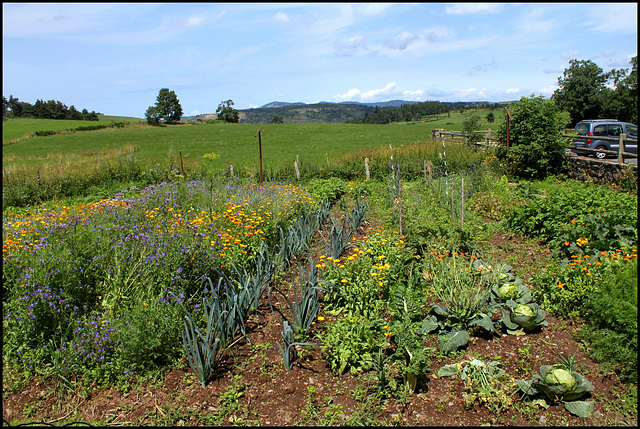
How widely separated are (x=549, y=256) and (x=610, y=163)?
346 inches

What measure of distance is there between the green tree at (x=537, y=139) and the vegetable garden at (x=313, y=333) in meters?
8.12

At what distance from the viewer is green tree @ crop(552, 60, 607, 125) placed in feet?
145

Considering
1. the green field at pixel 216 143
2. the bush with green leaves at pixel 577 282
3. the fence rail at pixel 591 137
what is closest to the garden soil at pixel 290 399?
the bush with green leaves at pixel 577 282

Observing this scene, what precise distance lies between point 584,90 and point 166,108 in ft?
206

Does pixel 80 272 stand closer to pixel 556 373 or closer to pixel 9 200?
pixel 556 373

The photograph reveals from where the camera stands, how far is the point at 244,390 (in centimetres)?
344

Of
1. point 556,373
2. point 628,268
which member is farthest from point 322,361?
point 628,268

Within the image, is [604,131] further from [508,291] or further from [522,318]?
[522,318]

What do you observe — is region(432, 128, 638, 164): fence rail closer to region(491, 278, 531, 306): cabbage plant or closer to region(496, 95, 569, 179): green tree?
region(496, 95, 569, 179): green tree

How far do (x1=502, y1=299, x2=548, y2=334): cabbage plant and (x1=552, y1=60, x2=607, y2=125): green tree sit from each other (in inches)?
1897

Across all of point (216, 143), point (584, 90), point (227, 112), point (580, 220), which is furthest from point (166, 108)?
point (580, 220)

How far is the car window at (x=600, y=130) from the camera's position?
1630 cm

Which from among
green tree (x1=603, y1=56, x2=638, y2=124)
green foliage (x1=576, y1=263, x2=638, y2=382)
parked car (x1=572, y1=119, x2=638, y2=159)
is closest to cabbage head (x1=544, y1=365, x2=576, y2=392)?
green foliage (x1=576, y1=263, x2=638, y2=382)

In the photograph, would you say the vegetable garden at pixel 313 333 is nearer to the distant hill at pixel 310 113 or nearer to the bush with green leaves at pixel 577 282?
the bush with green leaves at pixel 577 282
